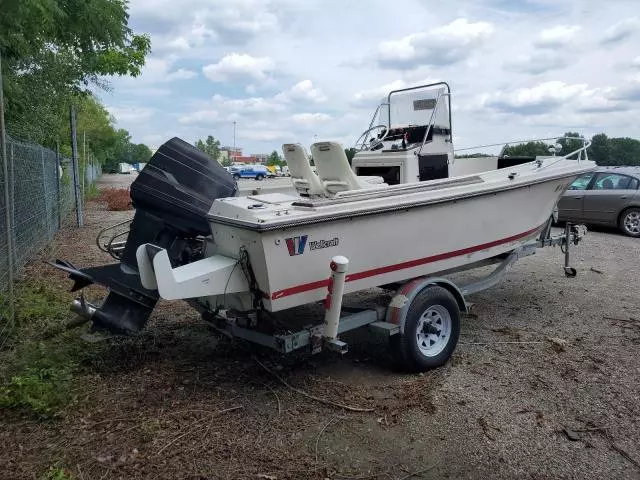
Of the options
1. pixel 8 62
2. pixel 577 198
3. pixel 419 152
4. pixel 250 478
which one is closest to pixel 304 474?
pixel 250 478

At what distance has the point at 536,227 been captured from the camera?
6.47m

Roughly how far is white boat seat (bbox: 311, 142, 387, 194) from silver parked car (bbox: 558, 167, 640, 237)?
28.3 feet

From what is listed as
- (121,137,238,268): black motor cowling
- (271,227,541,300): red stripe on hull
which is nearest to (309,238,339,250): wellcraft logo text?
(271,227,541,300): red stripe on hull

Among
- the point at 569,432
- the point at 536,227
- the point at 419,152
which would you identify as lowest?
the point at 569,432

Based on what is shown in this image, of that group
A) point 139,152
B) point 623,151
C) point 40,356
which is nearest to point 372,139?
point 40,356

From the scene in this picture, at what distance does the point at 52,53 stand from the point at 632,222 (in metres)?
12.1

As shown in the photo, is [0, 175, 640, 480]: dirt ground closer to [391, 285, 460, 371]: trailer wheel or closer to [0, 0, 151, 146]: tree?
[391, 285, 460, 371]: trailer wheel

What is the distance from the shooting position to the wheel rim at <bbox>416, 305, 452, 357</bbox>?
4879 mm

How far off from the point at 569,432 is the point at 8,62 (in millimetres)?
7501

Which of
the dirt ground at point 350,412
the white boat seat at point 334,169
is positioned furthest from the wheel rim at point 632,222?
the white boat seat at point 334,169

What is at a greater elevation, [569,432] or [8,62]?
[8,62]

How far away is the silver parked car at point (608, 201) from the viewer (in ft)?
40.1

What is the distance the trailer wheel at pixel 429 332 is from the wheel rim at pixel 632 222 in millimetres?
9043

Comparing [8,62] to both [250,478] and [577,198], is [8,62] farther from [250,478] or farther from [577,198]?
[577,198]
